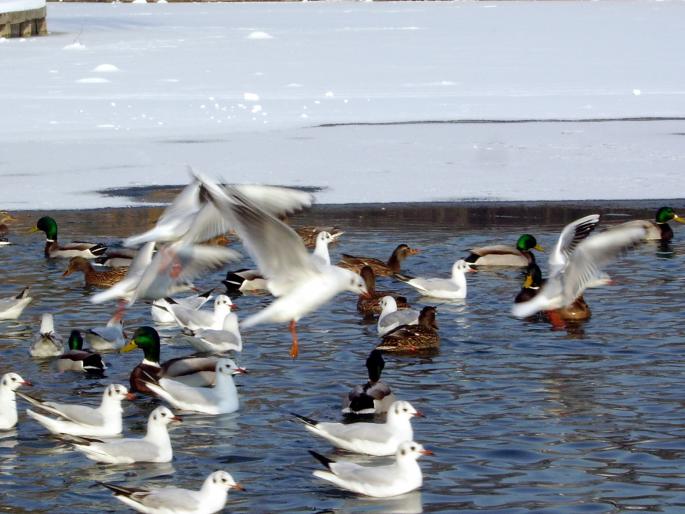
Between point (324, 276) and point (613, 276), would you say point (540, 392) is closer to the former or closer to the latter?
point (324, 276)

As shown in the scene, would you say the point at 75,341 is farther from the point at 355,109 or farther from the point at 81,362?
the point at 355,109

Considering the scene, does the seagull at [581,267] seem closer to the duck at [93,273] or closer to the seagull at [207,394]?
the seagull at [207,394]

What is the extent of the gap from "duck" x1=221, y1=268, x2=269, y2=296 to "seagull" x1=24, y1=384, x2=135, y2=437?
5.05m

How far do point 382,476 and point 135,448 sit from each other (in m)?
1.65

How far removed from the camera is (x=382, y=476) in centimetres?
784

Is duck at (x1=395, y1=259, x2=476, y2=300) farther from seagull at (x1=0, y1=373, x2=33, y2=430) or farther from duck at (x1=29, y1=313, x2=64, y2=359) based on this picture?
seagull at (x1=0, y1=373, x2=33, y2=430)

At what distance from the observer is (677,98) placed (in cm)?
2872

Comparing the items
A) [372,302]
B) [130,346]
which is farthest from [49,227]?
[130,346]

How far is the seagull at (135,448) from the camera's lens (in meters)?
8.45

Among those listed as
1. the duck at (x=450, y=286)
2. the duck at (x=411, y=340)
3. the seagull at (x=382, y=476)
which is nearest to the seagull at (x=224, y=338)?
the duck at (x=411, y=340)

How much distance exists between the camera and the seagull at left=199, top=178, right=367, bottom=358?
8688 millimetres

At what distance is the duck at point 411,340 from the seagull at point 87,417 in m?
2.88

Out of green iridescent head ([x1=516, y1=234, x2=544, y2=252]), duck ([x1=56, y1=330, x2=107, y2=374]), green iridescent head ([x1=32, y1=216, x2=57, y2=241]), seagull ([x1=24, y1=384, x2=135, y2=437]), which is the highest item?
green iridescent head ([x1=32, y1=216, x2=57, y2=241])

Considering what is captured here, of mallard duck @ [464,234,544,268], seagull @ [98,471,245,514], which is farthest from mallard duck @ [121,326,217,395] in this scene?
mallard duck @ [464,234,544,268]
